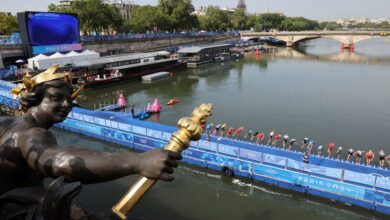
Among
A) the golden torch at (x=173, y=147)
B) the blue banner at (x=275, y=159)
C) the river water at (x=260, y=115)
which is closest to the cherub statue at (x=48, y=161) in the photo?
the golden torch at (x=173, y=147)

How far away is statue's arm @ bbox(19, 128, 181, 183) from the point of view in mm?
2545

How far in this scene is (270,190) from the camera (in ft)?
55.2

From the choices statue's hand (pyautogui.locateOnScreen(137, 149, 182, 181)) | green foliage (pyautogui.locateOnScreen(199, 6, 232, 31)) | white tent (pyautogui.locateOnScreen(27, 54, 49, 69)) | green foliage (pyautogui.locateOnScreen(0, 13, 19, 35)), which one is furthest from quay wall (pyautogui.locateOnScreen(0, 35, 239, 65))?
statue's hand (pyautogui.locateOnScreen(137, 149, 182, 181))

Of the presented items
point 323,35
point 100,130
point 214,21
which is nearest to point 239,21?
point 214,21

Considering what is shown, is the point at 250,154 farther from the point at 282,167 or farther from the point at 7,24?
Result: the point at 7,24

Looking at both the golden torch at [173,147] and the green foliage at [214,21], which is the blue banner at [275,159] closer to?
the golden torch at [173,147]

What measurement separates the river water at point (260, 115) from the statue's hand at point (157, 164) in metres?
12.9

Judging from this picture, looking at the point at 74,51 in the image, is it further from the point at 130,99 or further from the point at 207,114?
the point at 207,114

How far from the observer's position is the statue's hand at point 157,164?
2.53m

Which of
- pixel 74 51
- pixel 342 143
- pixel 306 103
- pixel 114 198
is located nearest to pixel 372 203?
pixel 342 143

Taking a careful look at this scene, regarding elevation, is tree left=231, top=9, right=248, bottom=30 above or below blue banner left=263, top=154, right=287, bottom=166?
above

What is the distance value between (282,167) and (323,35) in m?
94.0

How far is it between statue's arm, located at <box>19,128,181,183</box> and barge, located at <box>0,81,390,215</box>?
47.1 ft

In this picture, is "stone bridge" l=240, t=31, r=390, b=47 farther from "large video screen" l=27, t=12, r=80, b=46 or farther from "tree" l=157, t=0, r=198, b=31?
"large video screen" l=27, t=12, r=80, b=46
